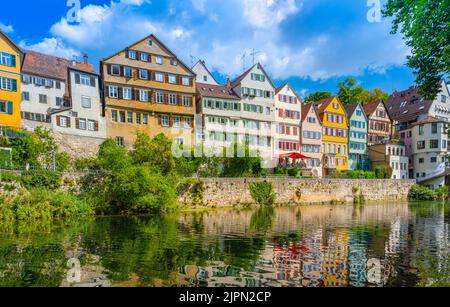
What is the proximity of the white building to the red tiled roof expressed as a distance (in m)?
42.8

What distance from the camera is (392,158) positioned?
68.1m

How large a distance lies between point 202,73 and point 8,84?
28819 mm

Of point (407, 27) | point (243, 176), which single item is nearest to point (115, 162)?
point (243, 176)

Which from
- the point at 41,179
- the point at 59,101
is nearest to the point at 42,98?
the point at 59,101

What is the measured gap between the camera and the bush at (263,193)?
4497cm

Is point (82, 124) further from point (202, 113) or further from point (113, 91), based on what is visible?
point (202, 113)

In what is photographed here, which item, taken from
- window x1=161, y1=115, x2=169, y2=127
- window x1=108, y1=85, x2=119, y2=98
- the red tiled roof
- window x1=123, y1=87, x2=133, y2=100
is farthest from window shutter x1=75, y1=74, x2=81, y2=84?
the red tiled roof

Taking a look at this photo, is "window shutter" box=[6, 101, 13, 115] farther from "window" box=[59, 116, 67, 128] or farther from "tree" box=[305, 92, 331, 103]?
"tree" box=[305, 92, 331, 103]

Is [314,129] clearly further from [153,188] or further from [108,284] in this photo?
[108,284]

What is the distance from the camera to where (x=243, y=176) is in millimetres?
46219

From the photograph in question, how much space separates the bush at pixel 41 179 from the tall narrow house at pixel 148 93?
1475cm

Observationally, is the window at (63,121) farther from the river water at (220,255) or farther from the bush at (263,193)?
the bush at (263,193)

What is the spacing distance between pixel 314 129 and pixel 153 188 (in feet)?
131

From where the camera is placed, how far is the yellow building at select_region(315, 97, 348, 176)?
65988mm
